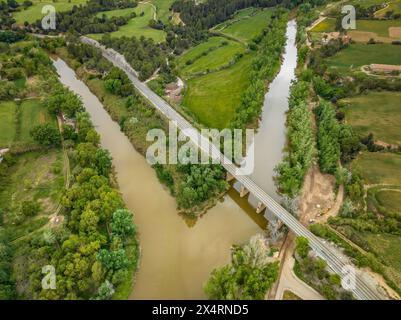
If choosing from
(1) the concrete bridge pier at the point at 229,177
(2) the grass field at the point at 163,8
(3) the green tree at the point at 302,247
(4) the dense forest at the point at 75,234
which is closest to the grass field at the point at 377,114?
(1) the concrete bridge pier at the point at 229,177

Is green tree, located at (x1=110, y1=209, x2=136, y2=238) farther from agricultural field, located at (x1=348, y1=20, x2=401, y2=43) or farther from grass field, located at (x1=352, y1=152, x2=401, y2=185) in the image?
agricultural field, located at (x1=348, y1=20, x2=401, y2=43)

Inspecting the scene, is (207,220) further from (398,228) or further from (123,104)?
(123,104)

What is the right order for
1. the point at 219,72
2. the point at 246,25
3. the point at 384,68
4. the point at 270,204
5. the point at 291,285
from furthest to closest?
1. the point at 246,25
2. the point at 219,72
3. the point at 384,68
4. the point at 270,204
5. the point at 291,285

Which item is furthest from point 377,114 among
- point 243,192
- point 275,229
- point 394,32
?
point 394,32

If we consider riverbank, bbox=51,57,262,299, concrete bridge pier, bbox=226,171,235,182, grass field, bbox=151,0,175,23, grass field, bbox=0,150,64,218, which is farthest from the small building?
grass field, bbox=0,150,64,218

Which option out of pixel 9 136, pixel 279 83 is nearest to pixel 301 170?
pixel 279 83

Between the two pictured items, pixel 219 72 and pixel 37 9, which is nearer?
pixel 219 72

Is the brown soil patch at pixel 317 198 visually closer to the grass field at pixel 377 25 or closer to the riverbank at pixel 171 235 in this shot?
the riverbank at pixel 171 235

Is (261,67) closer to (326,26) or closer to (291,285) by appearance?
(326,26)
